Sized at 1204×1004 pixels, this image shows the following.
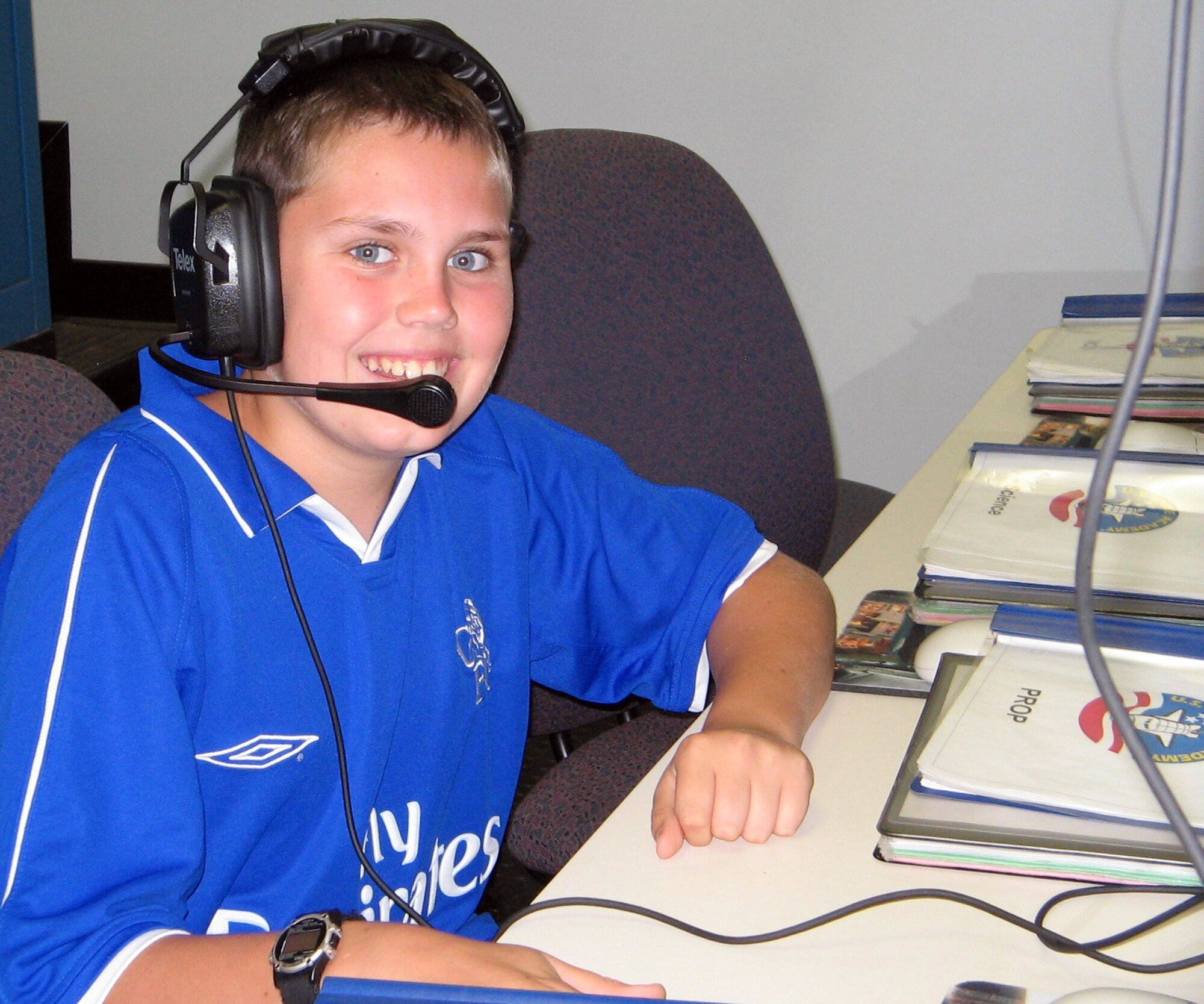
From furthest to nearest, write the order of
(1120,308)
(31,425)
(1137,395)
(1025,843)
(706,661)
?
(1120,308) → (706,661) → (31,425) → (1025,843) → (1137,395)

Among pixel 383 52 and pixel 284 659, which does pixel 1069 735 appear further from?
pixel 383 52

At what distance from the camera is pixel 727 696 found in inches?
32.4

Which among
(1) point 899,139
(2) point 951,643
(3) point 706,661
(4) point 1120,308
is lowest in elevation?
(3) point 706,661

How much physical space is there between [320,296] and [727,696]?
14.4 inches

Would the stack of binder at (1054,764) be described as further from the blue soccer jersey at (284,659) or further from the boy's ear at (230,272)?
the boy's ear at (230,272)

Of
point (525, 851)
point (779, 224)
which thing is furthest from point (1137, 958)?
point (779, 224)

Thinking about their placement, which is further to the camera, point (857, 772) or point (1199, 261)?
point (1199, 261)

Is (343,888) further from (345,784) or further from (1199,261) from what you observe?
(1199,261)

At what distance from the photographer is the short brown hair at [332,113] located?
82 cm

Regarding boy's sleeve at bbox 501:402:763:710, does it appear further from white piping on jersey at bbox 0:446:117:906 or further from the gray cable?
the gray cable

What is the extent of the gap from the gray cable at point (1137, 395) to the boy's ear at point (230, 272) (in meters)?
0.52

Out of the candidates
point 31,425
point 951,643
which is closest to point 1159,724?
point 951,643

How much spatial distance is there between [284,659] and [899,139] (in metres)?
1.73

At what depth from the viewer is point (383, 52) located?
2.76 feet
